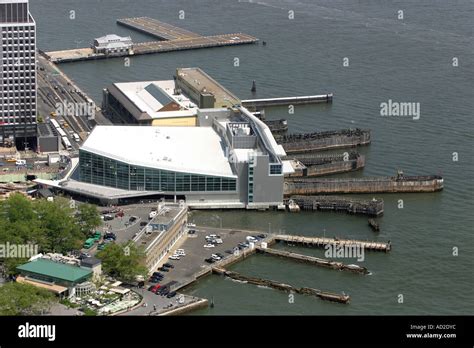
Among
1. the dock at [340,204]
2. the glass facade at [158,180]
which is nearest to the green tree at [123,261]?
the glass facade at [158,180]

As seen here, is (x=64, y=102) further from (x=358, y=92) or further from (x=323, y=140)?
(x=358, y=92)

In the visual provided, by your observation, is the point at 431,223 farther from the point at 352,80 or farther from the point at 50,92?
the point at 50,92

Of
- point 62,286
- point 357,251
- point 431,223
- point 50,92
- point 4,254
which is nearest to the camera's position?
point 62,286

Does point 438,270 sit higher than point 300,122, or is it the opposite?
Answer: point 300,122

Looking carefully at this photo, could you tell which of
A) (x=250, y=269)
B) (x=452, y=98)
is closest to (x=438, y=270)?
(x=250, y=269)

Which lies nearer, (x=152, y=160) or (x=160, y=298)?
(x=160, y=298)

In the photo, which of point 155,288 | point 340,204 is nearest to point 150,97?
point 340,204

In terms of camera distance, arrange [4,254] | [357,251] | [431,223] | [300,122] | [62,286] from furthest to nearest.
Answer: [300,122], [431,223], [357,251], [4,254], [62,286]

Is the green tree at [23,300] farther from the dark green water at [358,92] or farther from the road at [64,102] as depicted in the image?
the road at [64,102]
